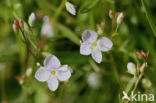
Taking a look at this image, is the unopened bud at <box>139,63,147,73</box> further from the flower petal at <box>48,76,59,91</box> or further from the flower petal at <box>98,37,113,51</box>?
the flower petal at <box>48,76,59,91</box>

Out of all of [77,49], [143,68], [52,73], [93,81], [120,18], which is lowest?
[93,81]

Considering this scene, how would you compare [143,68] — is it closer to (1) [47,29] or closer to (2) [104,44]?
(2) [104,44]

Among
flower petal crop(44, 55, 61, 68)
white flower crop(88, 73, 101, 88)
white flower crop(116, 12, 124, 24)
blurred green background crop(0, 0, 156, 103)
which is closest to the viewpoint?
flower petal crop(44, 55, 61, 68)

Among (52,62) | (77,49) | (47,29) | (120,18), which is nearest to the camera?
(52,62)

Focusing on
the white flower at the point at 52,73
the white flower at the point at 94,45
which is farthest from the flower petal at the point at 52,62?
the white flower at the point at 94,45

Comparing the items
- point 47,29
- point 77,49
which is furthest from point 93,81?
point 47,29

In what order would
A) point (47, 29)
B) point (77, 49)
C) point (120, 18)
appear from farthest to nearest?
1. point (77, 49)
2. point (47, 29)
3. point (120, 18)

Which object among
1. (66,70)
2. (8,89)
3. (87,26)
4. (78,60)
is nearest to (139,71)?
(66,70)

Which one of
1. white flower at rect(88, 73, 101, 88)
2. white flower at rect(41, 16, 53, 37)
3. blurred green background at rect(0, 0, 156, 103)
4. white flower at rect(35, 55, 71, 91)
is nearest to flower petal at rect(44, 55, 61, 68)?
white flower at rect(35, 55, 71, 91)

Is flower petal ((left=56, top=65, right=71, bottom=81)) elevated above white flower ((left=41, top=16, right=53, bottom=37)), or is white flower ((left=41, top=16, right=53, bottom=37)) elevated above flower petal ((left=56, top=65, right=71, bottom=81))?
flower petal ((left=56, top=65, right=71, bottom=81))
